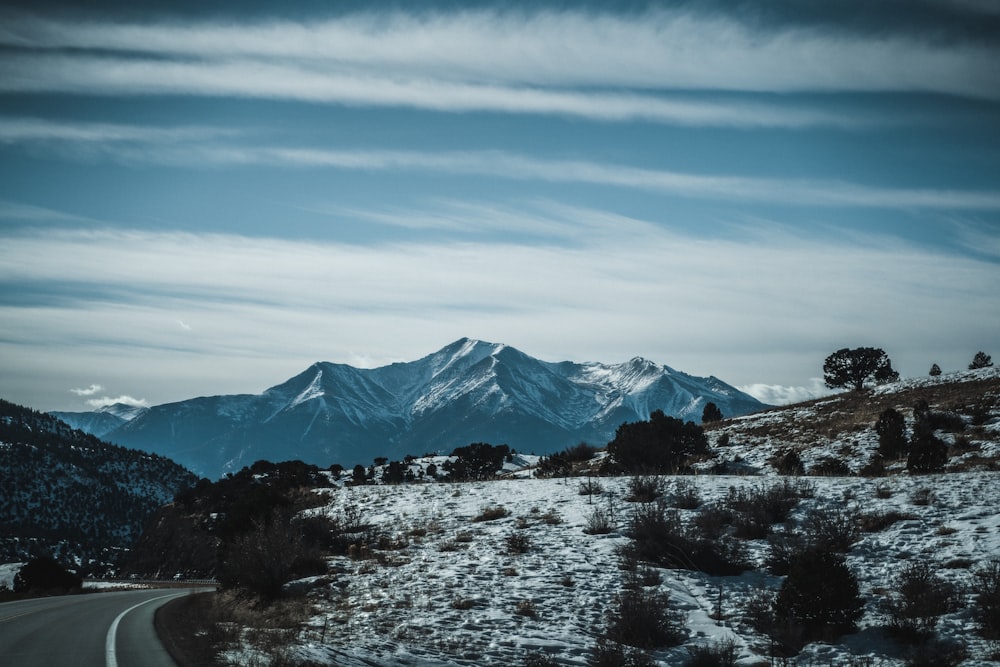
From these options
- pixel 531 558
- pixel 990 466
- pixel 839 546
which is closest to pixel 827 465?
pixel 990 466

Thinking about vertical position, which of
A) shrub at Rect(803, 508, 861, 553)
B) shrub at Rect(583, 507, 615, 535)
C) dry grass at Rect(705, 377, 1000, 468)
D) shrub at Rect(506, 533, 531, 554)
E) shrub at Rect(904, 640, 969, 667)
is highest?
dry grass at Rect(705, 377, 1000, 468)

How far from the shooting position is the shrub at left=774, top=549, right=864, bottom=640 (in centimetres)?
1405

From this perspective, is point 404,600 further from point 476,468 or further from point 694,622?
point 476,468

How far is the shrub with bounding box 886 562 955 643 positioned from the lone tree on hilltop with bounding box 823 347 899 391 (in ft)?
142

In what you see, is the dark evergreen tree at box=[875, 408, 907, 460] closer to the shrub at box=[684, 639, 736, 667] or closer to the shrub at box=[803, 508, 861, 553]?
the shrub at box=[803, 508, 861, 553]

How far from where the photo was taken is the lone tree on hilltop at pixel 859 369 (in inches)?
2153

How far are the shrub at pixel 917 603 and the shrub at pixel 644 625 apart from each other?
427 cm

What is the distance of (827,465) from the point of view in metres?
28.4

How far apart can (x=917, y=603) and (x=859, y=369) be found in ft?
149

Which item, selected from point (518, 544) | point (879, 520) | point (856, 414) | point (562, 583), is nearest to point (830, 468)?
point (879, 520)

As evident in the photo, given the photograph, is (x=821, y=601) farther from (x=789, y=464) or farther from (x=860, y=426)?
(x=860, y=426)

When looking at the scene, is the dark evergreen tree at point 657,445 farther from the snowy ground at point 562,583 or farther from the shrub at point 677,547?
the shrub at point 677,547

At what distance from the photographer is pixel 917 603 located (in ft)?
46.3

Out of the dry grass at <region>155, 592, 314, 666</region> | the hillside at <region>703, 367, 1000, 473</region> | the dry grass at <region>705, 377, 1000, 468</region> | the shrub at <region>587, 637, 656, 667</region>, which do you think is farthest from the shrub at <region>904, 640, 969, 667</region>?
the dry grass at <region>705, 377, 1000, 468</region>
